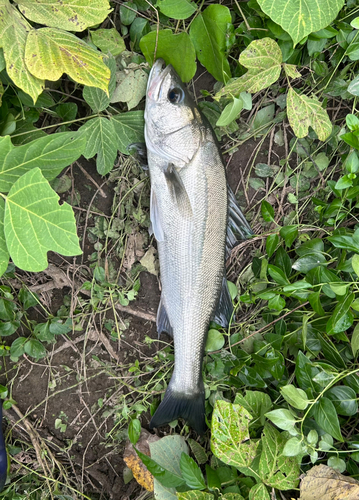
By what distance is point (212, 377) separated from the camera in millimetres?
2010

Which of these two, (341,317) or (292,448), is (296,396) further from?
(341,317)

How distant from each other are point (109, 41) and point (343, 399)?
1.98 metres

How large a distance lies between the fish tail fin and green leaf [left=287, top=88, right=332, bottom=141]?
56.7 inches

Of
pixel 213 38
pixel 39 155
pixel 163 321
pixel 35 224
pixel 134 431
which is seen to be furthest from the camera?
pixel 163 321

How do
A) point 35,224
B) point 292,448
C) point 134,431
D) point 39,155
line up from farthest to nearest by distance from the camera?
point 134,431 → point 292,448 → point 39,155 → point 35,224

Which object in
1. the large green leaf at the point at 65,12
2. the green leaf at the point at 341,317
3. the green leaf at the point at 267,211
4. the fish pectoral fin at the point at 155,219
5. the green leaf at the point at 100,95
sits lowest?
the green leaf at the point at 341,317

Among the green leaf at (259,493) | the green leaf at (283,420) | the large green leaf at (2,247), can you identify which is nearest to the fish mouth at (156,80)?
the large green leaf at (2,247)

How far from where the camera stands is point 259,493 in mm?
1573

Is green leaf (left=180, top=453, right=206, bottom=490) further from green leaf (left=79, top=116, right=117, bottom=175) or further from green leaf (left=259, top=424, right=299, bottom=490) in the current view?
green leaf (left=79, top=116, right=117, bottom=175)

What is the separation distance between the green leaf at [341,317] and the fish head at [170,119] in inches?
38.0

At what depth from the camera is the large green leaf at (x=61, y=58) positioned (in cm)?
140

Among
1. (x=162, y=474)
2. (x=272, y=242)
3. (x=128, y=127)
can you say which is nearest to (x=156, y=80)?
(x=128, y=127)

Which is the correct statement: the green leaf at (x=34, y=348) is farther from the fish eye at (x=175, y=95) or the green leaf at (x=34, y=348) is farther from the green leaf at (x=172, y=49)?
the green leaf at (x=172, y=49)

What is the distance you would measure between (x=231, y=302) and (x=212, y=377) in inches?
17.1
